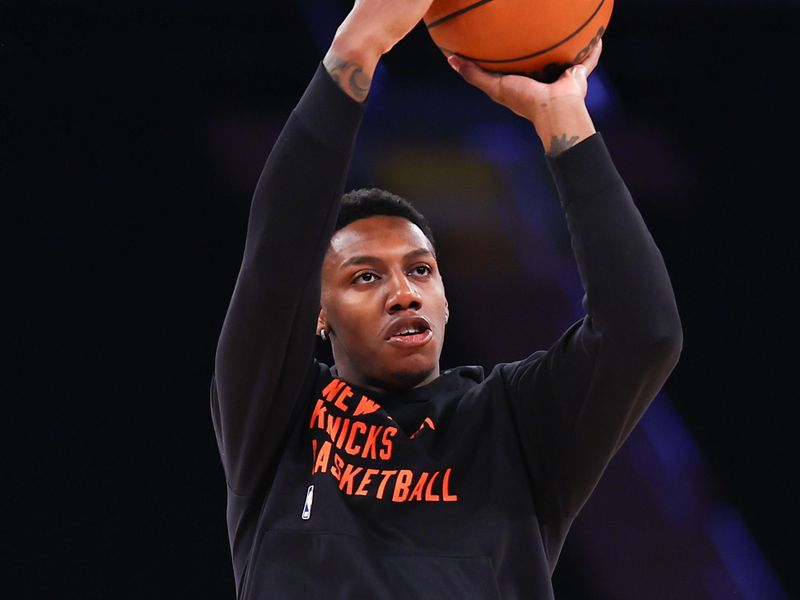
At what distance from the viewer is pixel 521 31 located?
1.40m

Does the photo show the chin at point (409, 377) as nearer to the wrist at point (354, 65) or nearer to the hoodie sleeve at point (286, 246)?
the hoodie sleeve at point (286, 246)

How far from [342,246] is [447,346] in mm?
1427

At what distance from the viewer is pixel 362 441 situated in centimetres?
146

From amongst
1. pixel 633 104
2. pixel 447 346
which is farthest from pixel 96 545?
pixel 633 104

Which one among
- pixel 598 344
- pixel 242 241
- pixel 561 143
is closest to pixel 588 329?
pixel 598 344

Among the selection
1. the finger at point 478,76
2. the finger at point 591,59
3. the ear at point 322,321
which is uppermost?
the finger at point 591,59

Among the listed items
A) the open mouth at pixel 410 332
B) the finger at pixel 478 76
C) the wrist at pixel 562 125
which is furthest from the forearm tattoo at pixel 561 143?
the open mouth at pixel 410 332

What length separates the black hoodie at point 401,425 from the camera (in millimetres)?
1341

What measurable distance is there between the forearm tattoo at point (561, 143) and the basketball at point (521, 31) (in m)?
→ 0.11

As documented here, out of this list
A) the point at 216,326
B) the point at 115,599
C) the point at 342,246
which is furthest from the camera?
the point at 216,326

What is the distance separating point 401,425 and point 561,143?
433mm

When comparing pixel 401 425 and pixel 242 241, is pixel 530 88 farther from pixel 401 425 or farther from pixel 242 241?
pixel 242 241

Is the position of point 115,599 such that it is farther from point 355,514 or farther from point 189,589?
point 355,514

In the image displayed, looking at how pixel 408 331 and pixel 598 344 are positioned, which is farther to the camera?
pixel 408 331
